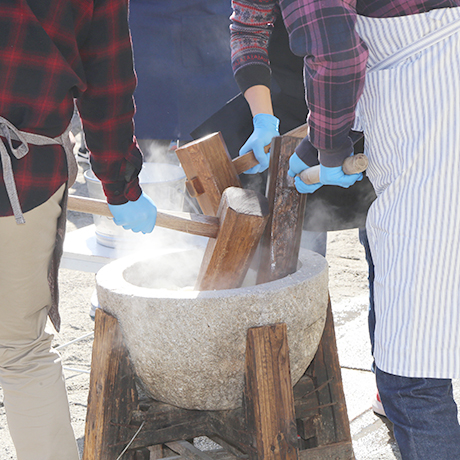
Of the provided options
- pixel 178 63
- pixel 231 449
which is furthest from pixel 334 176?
pixel 178 63

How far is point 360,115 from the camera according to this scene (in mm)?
1544

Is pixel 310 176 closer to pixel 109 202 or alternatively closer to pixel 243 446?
pixel 109 202

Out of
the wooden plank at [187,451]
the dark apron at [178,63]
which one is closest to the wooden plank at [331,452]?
the wooden plank at [187,451]

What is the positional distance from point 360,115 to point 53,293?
102 centimetres

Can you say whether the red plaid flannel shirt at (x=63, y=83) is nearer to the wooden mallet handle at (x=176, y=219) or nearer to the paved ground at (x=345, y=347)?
the wooden mallet handle at (x=176, y=219)

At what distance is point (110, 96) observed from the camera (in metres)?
1.50

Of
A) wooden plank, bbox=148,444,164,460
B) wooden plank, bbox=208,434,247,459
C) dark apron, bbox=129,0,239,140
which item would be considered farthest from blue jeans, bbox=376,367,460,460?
dark apron, bbox=129,0,239,140

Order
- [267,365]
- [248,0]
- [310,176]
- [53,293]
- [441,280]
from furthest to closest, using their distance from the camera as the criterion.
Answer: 1. [248,0]
2. [310,176]
3. [53,293]
4. [267,365]
5. [441,280]

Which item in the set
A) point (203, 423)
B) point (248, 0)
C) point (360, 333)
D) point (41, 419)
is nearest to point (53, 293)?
point (41, 419)

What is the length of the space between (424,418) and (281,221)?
0.74 metres

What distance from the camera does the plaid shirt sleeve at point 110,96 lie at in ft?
4.67

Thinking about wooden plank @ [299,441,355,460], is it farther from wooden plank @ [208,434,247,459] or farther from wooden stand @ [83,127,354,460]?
wooden plank @ [208,434,247,459]

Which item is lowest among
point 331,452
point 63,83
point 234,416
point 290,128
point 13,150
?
point 331,452

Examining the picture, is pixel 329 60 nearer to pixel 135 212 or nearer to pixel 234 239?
pixel 234 239
